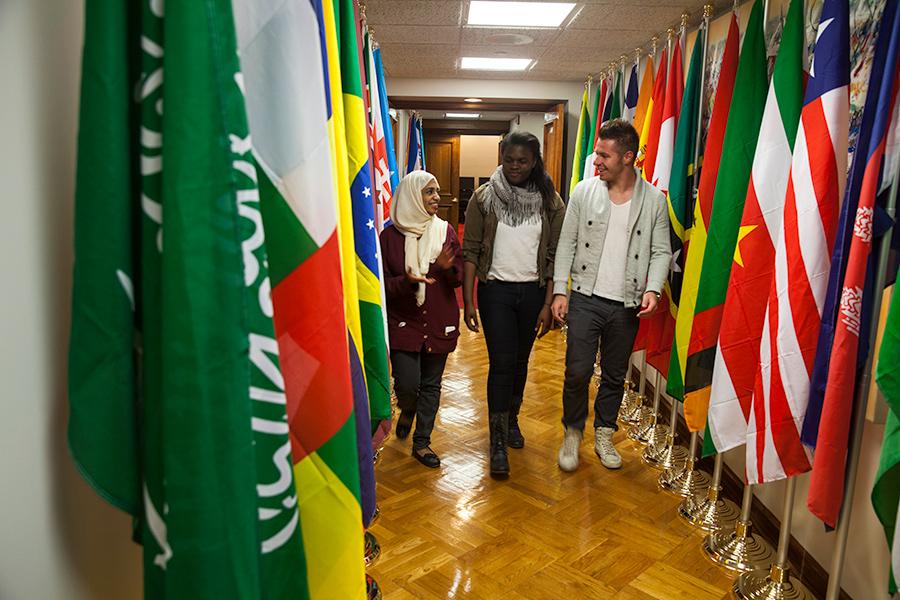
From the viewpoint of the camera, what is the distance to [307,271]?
87cm

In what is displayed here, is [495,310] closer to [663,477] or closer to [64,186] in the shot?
[663,477]

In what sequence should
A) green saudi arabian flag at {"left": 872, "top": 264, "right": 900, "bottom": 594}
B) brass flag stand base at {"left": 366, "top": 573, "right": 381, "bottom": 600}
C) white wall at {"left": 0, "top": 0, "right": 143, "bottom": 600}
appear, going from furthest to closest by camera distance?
brass flag stand base at {"left": 366, "top": 573, "right": 381, "bottom": 600}, green saudi arabian flag at {"left": 872, "top": 264, "right": 900, "bottom": 594}, white wall at {"left": 0, "top": 0, "right": 143, "bottom": 600}

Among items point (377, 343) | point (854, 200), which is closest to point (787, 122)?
point (854, 200)

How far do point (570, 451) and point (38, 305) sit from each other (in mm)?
2574

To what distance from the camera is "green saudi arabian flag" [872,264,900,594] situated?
1.40m

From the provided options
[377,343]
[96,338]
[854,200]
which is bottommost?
[377,343]

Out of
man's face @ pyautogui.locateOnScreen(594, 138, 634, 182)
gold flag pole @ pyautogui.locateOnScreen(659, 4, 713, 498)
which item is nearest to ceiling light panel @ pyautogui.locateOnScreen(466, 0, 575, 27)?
gold flag pole @ pyautogui.locateOnScreen(659, 4, 713, 498)

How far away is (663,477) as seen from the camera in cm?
293

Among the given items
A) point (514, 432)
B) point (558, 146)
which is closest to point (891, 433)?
point (514, 432)

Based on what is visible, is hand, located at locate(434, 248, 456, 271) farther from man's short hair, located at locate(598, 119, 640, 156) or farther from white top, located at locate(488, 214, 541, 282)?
man's short hair, located at locate(598, 119, 640, 156)

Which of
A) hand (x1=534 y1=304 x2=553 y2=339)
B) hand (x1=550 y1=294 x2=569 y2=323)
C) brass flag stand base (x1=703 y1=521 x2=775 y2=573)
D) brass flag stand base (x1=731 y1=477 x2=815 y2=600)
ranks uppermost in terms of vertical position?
hand (x1=550 y1=294 x2=569 y2=323)

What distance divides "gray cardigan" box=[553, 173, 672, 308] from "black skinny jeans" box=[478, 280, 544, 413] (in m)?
0.16

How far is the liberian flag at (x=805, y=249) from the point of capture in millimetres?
1792

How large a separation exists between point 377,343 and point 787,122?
152 cm
